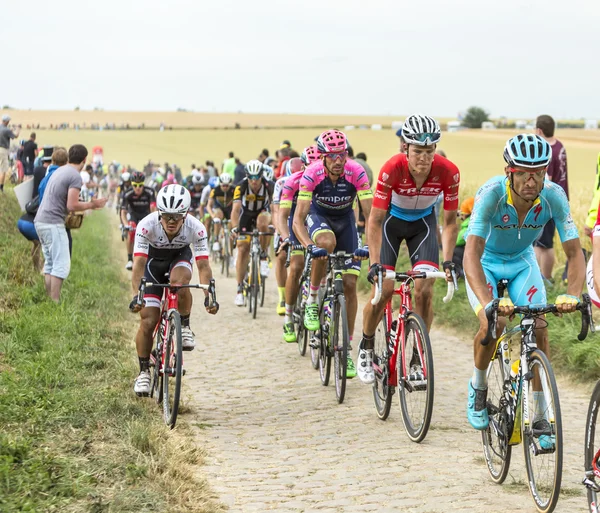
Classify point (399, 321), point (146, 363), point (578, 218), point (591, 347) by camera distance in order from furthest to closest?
point (578, 218), point (591, 347), point (146, 363), point (399, 321)

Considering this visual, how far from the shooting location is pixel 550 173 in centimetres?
1286

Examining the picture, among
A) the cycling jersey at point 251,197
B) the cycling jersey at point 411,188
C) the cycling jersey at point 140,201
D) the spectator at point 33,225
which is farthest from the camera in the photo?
the cycling jersey at point 140,201

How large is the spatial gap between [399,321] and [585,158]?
4270 centimetres

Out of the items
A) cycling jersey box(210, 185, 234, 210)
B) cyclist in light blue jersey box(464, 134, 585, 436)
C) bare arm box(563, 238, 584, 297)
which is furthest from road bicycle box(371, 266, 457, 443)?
cycling jersey box(210, 185, 234, 210)

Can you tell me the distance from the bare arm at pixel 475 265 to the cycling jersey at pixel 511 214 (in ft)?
0.17

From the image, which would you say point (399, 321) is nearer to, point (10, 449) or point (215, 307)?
point (215, 307)

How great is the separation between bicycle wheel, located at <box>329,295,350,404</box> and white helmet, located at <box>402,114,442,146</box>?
6.12 ft

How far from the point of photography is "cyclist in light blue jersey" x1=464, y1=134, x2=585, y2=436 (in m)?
5.79

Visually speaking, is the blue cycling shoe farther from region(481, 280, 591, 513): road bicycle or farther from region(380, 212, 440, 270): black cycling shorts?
region(380, 212, 440, 270): black cycling shorts

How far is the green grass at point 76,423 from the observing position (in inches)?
223

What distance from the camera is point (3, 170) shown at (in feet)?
70.7

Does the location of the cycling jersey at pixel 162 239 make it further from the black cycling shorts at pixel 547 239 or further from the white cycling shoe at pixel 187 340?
the black cycling shorts at pixel 547 239

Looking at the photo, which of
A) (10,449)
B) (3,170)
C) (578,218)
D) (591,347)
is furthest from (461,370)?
(3,170)

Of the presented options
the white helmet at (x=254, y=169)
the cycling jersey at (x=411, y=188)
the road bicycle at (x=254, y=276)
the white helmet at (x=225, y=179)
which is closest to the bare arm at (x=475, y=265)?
the cycling jersey at (x=411, y=188)
